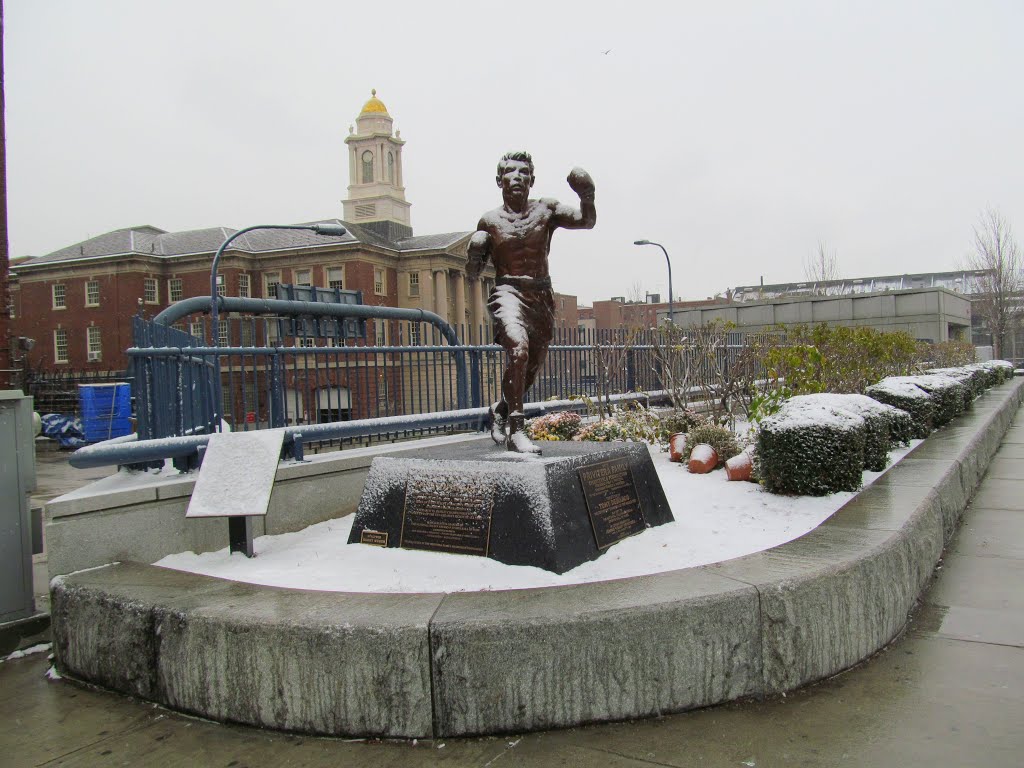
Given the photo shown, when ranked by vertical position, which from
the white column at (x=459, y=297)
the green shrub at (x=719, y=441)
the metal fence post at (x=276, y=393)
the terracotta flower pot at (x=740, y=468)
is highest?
the white column at (x=459, y=297)

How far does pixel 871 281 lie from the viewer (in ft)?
250

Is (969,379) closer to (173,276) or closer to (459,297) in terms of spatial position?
(459,297)

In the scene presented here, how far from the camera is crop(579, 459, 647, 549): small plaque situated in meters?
4.84

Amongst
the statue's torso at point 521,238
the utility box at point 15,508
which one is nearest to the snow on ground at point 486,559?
the utility box at point 15,508

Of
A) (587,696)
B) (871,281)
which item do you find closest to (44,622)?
(587,696)

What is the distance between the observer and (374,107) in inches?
2916

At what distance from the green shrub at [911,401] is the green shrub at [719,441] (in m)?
3.74

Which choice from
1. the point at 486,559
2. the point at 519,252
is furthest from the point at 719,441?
the point at 486,559

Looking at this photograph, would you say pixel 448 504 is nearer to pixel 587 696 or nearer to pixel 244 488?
pixel 244 488

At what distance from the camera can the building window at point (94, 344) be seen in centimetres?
5575

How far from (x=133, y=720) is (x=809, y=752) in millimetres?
3100

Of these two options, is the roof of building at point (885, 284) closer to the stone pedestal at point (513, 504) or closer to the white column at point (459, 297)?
the white column at point (459, 297)

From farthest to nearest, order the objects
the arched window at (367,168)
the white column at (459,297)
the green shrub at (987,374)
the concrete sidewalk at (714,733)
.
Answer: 1. the arched window at (367,168)
2. the white column at (459,297)
3. the green shrub at (987,374)
4. the concrete sidewalk at (714,733)

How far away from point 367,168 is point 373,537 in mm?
74124
